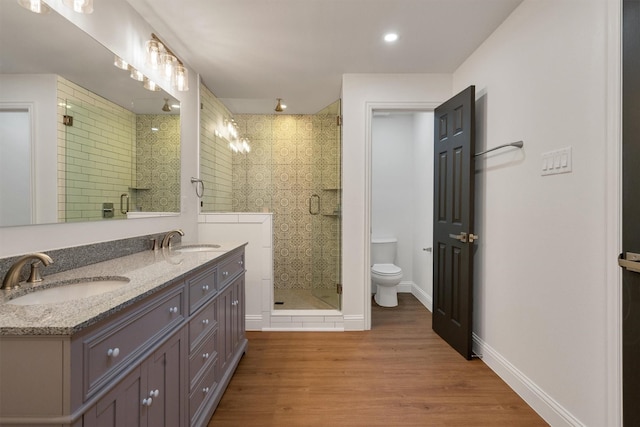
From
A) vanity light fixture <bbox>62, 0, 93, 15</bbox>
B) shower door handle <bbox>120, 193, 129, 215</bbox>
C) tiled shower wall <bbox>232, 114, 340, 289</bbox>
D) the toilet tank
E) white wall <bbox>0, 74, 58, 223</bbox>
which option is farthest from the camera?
tiled shower wall <bbox>232, 114, 340, 289</bbox>

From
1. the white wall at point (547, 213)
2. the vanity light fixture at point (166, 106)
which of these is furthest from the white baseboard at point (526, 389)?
the vanity light fixture at point (166, 106)

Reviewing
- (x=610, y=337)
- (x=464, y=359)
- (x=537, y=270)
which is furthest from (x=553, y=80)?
(x=464, y=359)

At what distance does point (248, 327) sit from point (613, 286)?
A: 2.66 m

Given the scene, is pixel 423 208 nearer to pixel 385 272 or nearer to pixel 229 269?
pixel 385 272

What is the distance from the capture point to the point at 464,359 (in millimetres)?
2312

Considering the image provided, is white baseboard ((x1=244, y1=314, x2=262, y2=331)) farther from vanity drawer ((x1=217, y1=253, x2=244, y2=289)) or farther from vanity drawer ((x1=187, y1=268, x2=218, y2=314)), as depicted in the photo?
vanity drawer ((x1=187, y1=268, x2=218, y2=314))

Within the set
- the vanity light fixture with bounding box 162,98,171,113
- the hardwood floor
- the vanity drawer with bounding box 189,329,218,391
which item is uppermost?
the vanity light fixture with bounding box 162,98,171,113

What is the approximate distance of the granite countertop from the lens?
739 millimetres

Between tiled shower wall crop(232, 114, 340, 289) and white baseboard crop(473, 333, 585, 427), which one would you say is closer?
white baseboard crop(473, 333, 585, 427)

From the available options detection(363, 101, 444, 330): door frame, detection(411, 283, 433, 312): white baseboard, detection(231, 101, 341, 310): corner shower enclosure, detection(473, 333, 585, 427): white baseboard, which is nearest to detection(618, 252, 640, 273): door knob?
detection(473, 333, 585, 427): white baseboard

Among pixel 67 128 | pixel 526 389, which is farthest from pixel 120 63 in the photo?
pixel 526 389

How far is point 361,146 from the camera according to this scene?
111 inches

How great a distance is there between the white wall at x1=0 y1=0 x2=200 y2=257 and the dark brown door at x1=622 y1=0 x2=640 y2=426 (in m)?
2.47

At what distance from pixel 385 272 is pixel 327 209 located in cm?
100
